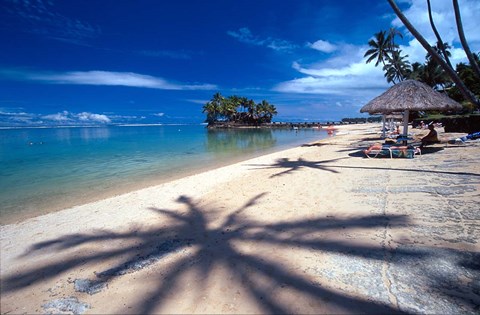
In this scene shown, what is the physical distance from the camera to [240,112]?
67875 mm

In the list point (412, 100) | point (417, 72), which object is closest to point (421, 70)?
point (417, 72)

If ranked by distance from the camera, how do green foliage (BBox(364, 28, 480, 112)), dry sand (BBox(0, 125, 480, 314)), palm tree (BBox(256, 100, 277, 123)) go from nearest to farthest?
1. dry sand (BBox(0, 125, 480, 314))
2. green foliage (BBox(364, 28, 480, 112))
3. palm tree (BBox(256, 100, 277, 123))

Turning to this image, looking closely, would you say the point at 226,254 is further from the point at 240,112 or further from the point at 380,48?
the point at 240,112

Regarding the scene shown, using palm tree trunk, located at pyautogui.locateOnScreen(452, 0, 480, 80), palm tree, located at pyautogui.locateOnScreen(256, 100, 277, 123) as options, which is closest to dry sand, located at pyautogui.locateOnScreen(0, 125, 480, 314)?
palm tree trunk, located at pyautogui.locateOnScreen(452, 0, 480, 80)

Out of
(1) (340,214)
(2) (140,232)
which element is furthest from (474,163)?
(2) (140,232)

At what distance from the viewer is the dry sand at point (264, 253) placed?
2.48 meters

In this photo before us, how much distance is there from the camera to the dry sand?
2480mm

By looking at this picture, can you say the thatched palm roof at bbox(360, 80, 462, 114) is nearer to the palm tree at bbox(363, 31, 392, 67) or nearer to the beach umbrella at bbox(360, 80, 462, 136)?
the beach umbrella at bbox(360, 80, 462, 136)

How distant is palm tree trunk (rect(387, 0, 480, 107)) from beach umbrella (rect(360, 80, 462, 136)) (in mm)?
6685

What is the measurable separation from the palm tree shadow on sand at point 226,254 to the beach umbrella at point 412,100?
24.5 ft

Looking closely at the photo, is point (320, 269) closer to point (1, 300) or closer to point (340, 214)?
point (340, 214)

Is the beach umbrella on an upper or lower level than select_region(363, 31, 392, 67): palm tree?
lower

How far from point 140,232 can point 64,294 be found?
169cm

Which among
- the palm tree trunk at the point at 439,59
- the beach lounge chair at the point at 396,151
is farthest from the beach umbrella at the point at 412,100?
the palm tree trunk at the point at 439,59
